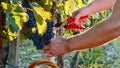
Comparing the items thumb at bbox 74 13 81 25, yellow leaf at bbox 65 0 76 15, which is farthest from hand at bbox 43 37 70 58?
yellow leaf at bbox 65 0 76 15

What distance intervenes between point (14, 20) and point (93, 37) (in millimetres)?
304

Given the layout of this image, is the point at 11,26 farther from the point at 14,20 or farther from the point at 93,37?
the point at 93,37

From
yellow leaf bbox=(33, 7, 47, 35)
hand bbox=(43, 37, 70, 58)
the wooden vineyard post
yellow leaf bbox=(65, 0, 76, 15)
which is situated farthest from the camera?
yellow leaf bbox=(65, 0, 76, 15)

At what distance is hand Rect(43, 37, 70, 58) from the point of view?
1675mm

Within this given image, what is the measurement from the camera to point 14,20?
1.52m

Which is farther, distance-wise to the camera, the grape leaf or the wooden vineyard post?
the wooden vineyard post

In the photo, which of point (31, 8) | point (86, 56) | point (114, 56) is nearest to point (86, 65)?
point (86, 56)

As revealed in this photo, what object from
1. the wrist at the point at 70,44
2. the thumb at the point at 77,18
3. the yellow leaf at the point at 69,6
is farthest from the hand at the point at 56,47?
the yellow leaf at the point at 69,6

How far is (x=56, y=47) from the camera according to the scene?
169cm

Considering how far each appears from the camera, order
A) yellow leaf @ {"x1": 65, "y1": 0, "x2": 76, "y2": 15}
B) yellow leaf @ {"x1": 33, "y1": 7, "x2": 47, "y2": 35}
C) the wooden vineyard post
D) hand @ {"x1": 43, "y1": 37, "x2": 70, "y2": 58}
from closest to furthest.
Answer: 1. yellow leaf @ {"x1": 33, "y1": 7, "x2": 47, "y2": 35}
2. hand @ {"x1": 43, "y1": 37, "x2": 70, "y2": 58}
3. the wooden vineyard post
4. yellow leaf @ {"x1": 65, "y1": 0, "x2": 76, "y2": 15}

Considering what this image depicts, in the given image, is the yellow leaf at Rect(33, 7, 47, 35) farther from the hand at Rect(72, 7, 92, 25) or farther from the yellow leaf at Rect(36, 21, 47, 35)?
the hand at Rect(72, 7, 92, 25)

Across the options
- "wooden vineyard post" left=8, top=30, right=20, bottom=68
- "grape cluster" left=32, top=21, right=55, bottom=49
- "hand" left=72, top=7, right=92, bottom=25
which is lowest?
"wooden vineyard post" left=8, top=30, right=20, bottom=68

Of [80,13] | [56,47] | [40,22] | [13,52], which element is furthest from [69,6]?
A: [40,22]

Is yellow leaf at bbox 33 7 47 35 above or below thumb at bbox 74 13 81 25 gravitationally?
above
